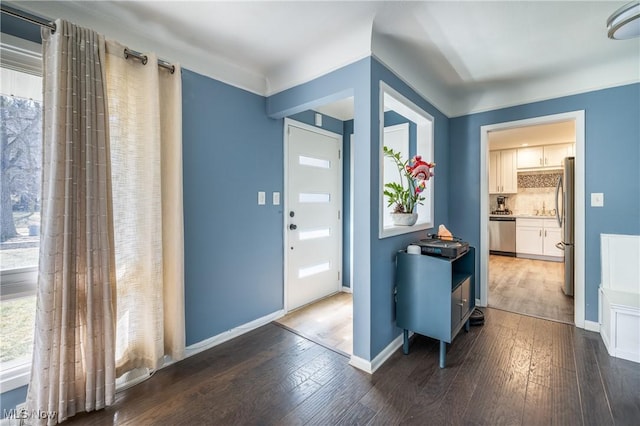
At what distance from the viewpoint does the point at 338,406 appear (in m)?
1.69

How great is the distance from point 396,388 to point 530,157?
636 cm

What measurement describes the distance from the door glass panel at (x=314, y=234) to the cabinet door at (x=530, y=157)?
206 inches

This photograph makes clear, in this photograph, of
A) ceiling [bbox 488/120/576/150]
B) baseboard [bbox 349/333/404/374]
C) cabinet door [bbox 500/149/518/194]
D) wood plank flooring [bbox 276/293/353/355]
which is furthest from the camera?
cabinet door [bbox 500/149/518/194]

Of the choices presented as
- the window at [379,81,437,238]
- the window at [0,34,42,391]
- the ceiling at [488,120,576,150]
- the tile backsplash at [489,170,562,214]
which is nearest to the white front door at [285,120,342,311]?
the window at [379,81,437,238]

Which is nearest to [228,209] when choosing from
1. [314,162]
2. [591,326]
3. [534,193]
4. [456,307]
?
[314,162]

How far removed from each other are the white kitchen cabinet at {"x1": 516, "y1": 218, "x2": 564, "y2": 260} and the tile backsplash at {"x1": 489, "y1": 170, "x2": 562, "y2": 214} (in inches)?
22.5

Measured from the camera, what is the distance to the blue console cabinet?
2.07 meters

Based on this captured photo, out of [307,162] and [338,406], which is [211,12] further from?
[338,406]

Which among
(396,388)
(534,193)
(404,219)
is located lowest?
(396,388)

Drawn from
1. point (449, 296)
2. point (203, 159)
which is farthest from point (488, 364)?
point (203, 159)

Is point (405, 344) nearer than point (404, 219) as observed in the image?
Yes

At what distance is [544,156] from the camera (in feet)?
19.5

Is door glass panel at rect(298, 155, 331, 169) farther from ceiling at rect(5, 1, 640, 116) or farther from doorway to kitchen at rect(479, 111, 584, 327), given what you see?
doorway to kitchen at rect(479, 111, 584, 327)

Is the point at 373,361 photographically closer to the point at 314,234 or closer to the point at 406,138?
the point at 314,234
